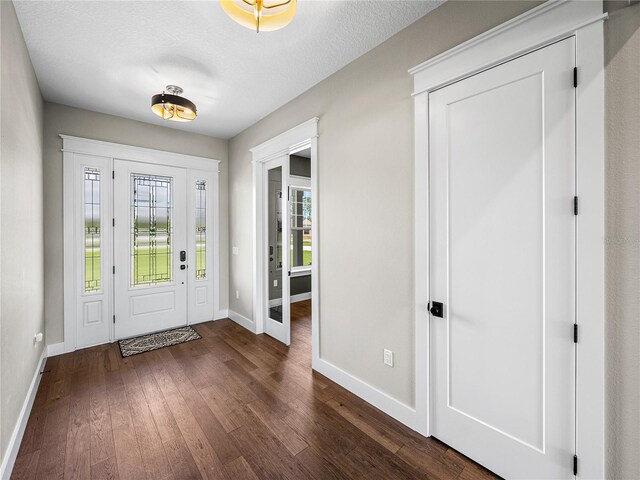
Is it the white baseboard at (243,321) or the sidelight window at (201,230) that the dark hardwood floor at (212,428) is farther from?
the sidelight window at (201,230)

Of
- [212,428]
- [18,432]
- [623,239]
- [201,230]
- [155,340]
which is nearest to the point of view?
[623,239]

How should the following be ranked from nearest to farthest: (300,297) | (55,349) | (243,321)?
(55,349) → (243,321) → (300,297)

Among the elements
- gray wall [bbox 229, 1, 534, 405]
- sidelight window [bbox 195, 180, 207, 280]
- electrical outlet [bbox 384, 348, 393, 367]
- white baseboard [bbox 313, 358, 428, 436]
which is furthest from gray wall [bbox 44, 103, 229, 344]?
electrical outlet [bbox 384, 348, 393, 367]

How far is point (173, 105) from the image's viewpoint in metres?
2.77

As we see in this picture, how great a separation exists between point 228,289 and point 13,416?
2.82m

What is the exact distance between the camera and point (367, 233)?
229cm

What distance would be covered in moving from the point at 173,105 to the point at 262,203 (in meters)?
1.50

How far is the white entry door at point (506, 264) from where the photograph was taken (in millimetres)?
1369

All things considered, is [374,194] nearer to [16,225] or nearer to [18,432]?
[16,225]

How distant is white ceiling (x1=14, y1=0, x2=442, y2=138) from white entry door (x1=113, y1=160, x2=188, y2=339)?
1000mm

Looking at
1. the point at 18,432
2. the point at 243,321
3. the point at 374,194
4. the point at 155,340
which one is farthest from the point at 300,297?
the point at 18,432

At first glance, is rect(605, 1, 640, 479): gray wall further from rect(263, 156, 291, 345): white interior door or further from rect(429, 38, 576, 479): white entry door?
rect(263, 156, 291, 345): white interior door

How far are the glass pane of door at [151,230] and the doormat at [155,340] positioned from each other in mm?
709

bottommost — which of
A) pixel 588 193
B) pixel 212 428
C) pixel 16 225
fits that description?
pixel 212 428
